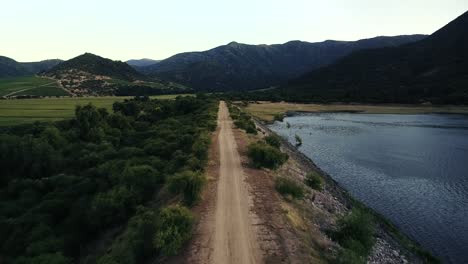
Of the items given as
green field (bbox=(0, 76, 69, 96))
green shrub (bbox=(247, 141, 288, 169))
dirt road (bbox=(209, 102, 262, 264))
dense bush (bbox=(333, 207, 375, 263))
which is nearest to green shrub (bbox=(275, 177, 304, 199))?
dirt road (bbox=(209, 102, 262, 264))

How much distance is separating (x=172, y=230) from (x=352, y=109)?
14775cm

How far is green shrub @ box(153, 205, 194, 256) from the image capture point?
17.3m

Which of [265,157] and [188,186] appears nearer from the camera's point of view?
[188,186]

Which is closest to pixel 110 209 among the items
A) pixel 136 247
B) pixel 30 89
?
pixel 136 247

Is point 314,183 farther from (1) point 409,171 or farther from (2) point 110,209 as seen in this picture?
(1) point 409,171

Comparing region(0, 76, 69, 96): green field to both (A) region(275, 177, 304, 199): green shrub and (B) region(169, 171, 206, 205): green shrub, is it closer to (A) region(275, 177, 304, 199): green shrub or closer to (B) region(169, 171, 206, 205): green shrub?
(B) region(169, 171, 206, 205): green shrub

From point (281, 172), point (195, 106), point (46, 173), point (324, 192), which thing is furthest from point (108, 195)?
point (195, 106)

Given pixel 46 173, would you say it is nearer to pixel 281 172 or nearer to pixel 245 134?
pixel 245 134

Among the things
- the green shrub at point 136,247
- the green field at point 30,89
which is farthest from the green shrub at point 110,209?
the green field at point 30,89

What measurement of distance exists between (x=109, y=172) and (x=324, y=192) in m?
21.7

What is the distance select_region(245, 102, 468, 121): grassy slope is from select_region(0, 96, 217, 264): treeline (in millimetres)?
77296

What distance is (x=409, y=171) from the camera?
5009 cm

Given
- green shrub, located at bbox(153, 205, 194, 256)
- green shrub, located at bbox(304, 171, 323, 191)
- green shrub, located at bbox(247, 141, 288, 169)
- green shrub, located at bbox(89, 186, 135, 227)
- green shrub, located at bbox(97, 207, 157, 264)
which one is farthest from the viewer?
green shrub, located at bbox(247, 141, 288, 169)

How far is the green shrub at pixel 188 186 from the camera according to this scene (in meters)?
24.4
